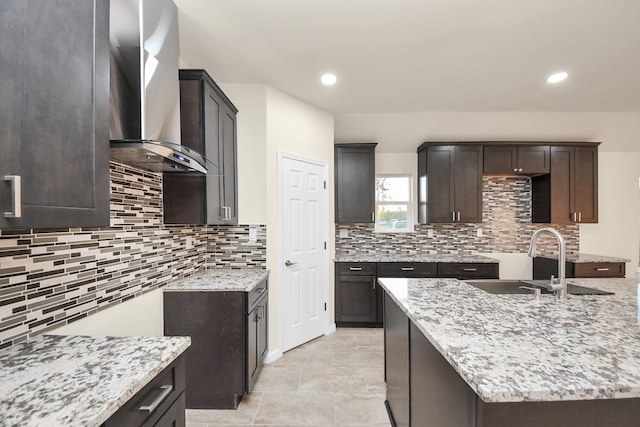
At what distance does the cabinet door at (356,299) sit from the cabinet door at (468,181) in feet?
5.16

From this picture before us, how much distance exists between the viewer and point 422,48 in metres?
2.31

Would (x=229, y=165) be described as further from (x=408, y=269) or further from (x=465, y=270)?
(x=465, y=270)

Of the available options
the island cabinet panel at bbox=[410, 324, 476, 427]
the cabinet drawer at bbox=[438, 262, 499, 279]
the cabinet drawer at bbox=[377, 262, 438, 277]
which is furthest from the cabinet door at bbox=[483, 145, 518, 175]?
the island cabinet panel at bbox=[410, 324, 476, 427]

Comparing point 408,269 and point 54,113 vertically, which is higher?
point 54,113

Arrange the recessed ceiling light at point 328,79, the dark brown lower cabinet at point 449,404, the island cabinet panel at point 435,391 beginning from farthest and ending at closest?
1. the recessed ceiling light at point 328,79
2. the island cabinet panel at point 435,391
3. the dark brown lower cabinet at point 449,404

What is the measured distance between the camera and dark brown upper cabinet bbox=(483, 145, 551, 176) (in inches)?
156

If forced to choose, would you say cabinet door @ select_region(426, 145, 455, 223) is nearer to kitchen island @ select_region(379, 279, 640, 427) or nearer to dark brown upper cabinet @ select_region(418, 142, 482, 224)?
dark brown upper cabinet @ select_region(418, 142, 482, 224)

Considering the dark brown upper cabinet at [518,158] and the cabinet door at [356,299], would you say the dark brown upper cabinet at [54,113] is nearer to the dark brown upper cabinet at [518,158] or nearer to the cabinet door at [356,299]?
the cabinet door at [356,299]

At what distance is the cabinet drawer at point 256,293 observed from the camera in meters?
2.19

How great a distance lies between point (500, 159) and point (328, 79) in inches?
107

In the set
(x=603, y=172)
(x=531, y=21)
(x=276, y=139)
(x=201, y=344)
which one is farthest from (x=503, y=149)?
(x=201, y=344)

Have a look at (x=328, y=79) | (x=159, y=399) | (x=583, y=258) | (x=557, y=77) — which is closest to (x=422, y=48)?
(x=328, y=79)

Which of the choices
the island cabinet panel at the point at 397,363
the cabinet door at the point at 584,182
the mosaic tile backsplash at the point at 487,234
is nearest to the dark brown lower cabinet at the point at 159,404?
the island cabinet panel at the point at 397,363

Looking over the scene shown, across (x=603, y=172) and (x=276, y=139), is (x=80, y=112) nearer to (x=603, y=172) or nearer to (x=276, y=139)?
(x=276, y=139)
